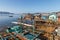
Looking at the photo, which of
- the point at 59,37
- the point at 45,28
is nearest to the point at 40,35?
the point at 45,28

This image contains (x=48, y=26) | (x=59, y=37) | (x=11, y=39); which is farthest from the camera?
(x=48, y=26)

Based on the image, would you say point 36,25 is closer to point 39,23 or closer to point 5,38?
point 39,23

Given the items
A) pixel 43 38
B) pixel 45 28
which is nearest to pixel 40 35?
pixel 43 38

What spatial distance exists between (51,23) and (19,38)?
4340mm

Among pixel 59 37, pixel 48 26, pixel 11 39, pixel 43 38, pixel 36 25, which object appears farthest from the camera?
pixel 36 25

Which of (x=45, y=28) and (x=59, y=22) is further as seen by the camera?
(x=59, y=22)

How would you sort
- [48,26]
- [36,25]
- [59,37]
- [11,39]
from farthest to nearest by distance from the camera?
[36,25] → [48,26] → [11,39] → [59,37]

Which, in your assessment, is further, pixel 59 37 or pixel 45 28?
pixel 45 28

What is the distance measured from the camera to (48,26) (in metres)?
9.12

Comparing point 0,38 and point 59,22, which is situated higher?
point 59,22

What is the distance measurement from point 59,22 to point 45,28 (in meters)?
2.02

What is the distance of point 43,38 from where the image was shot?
719 cm

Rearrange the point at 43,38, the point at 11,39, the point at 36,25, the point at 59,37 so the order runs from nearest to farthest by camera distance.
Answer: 1. the point at 59,37
2. the point at 11,39
3. the point at 43,38
4. the point at 36,25

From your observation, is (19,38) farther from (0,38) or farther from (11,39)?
(0,38)
